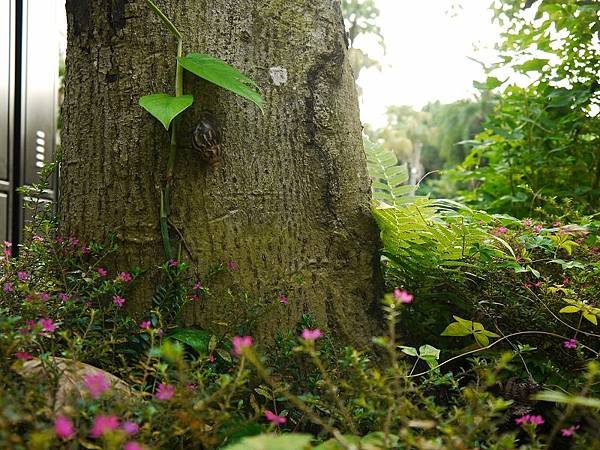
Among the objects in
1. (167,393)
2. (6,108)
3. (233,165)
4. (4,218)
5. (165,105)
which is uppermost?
(6,108)

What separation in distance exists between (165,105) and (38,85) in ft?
11.9

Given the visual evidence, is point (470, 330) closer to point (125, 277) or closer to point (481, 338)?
point (481, 338)

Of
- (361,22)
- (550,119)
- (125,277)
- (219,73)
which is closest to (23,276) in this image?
(125,277)

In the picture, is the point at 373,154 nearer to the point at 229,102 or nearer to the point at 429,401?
the point at 229,102

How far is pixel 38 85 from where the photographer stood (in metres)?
4.69

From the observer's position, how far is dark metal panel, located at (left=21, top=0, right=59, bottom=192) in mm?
4488

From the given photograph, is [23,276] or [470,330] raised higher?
[23,276]

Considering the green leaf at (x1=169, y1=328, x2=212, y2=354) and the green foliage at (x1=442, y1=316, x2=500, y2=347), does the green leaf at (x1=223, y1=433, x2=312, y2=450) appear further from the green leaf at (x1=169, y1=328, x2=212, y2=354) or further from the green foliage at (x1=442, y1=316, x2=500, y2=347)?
the green foliage at (x1=442, y1=316, x2=500, y2=347)

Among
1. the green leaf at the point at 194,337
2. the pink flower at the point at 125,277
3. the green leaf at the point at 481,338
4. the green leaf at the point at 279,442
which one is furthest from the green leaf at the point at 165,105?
the green leaf at the point at 481,338

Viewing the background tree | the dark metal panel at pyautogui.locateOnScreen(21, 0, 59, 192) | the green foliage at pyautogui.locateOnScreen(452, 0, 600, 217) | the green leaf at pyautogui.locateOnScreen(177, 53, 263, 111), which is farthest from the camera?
the background tree

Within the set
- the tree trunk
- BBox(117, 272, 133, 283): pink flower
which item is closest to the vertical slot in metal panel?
the tree trunk

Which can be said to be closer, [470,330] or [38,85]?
[470,330]

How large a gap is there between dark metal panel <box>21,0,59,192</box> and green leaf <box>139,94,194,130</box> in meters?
3.22

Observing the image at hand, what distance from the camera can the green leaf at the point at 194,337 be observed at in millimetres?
1557
